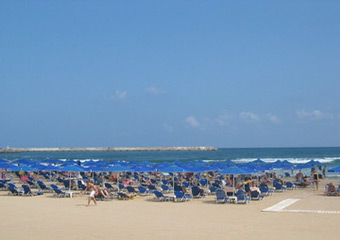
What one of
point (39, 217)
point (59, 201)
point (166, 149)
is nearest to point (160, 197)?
point (59, 201)

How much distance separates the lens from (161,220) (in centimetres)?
1362

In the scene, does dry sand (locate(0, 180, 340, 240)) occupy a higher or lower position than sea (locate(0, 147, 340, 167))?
lower

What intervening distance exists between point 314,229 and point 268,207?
462cm

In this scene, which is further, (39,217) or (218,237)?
(39,217)

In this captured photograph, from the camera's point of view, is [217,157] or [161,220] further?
[217,157]

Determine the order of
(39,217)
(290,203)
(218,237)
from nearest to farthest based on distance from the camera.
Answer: (218,237)
(39,217)
(290,203)

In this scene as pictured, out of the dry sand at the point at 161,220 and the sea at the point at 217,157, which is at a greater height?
the sea at the point at 217,157

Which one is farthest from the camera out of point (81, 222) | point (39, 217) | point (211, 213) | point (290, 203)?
point (290, 203)

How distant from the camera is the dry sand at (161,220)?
1122 cm

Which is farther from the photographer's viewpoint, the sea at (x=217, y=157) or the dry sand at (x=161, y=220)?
the sea at (x=217, y=157)

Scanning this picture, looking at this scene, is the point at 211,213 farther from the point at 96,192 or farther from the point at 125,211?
the point at 96,192

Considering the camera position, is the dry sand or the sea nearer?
the dry sand

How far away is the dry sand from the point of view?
442 inches

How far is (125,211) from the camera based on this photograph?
15703mm
